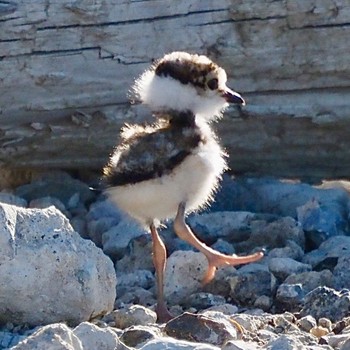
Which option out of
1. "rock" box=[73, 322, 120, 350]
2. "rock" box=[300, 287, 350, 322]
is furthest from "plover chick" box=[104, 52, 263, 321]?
"rock" box=[73, 322, 120, 350]

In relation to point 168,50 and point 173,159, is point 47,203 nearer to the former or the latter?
point 168,50

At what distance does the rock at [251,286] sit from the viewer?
251 inches

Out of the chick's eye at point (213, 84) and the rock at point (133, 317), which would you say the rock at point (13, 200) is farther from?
the rock at point (133, 317)

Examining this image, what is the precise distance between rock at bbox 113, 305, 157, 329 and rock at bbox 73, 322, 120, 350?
80cm

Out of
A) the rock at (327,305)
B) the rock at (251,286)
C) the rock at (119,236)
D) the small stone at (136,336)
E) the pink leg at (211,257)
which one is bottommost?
the rock at (119,236)

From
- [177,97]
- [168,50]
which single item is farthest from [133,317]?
[168,50]

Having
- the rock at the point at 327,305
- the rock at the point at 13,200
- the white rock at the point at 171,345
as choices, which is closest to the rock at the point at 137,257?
the rock at the point at 13,200

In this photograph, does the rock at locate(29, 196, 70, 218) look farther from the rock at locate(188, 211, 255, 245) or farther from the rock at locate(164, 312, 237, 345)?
the rock at locate(164, 312, 237, 345)

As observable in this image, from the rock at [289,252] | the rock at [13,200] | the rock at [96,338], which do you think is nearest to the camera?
the rock at [96,338]

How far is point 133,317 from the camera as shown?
5.69m

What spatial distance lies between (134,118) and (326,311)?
8.71 feet

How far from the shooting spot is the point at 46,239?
216 inches

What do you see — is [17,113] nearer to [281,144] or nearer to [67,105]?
[67,105]

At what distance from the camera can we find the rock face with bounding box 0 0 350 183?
25.2 ft
